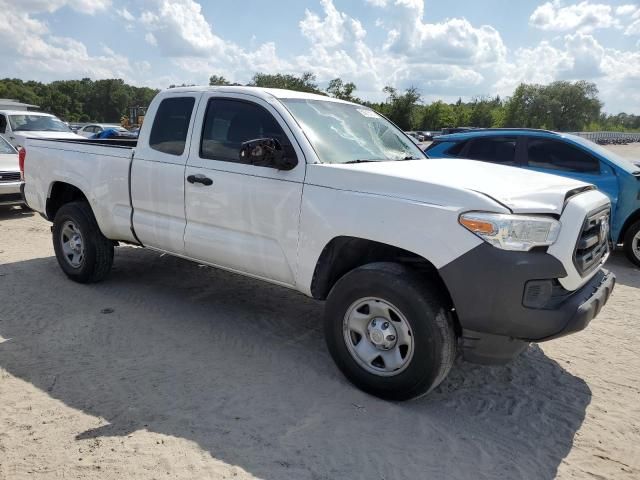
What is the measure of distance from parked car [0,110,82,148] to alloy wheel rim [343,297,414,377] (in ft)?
37.8

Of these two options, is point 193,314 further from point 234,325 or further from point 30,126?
point 30,126

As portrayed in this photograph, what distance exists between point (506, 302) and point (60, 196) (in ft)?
16.6

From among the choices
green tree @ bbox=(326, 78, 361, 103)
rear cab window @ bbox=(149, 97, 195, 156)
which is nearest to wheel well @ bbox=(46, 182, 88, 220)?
rear cab window @ bbox=(149, 97, 195, 156)

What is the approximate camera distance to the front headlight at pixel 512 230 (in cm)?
292

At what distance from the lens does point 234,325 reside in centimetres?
473

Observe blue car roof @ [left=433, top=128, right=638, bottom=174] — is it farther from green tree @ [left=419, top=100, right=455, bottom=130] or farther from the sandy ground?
green tree @ [left=419, top=100, right=455, bottom=130]

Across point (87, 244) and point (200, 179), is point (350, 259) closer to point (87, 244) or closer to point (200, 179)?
point (200, 179)

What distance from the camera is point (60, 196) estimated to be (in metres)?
5.96

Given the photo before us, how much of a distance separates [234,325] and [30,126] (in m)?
11.5

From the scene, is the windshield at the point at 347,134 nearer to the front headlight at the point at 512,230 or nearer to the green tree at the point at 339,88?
the front headlight at the point at 512,230

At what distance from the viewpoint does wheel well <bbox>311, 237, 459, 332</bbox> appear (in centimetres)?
345

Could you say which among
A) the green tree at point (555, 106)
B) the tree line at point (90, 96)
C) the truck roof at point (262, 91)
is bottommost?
the tree line at point (90, 96)

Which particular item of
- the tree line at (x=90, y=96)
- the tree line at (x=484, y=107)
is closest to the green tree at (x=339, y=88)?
the tree line at (x=484, y=107)

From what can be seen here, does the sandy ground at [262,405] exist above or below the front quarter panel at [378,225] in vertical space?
below
